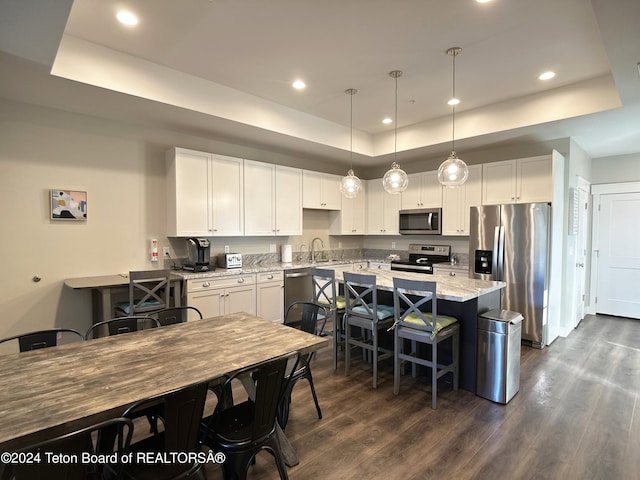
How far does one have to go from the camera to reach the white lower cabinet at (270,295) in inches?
175

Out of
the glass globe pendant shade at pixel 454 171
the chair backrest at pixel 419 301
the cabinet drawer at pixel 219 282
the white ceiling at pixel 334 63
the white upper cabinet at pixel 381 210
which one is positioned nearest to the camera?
the white ceiling at pixel 334 63

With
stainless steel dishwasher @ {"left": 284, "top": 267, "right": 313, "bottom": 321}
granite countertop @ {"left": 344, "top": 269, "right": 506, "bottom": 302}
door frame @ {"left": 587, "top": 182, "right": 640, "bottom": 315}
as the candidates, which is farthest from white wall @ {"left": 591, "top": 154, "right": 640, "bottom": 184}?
stainless steel dishwasher @ {"left": 284, "top": 267, "right": 313, "bottom": 321}

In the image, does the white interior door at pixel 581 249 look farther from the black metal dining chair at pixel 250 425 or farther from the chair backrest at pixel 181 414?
the chair backrest at pixel 181 414

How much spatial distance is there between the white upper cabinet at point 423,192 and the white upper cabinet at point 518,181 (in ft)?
2.36

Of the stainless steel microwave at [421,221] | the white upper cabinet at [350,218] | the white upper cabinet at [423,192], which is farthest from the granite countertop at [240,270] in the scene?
the white upper cabinet at [423,192]

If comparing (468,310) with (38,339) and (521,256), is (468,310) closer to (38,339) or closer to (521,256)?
(521,256)

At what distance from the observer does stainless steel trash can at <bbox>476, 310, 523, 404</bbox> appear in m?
2.81

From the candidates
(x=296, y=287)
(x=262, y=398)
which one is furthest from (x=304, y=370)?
(x=296, y=287)

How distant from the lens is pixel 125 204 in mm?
3922

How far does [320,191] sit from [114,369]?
4.31m

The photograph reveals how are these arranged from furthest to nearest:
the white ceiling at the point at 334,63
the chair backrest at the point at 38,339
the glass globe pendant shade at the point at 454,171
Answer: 1. the glass globe pendant shade at the point at 454,171
2. the white ceiling at the point at 334,63
3. the chair backrest at the point at 38,339

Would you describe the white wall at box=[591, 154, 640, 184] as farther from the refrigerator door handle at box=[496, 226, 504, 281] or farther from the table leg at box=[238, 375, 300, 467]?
the table leg at box=[238, 375, 300, 467]

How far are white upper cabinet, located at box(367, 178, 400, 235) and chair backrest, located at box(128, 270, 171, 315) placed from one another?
3776 millimetres

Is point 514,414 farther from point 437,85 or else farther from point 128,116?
point 128,116
